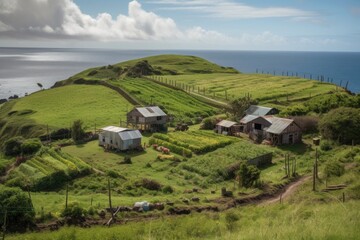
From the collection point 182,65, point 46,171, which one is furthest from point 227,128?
point 182,65

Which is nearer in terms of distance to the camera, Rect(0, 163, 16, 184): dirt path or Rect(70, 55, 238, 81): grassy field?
Rect(0, 163, 16, 184): dirt path

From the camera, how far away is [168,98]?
271ft

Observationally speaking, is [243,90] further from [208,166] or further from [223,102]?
[208,166]

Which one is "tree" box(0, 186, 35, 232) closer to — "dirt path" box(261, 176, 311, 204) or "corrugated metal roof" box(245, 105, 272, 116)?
"dirt path" box(261, 176, 311, 204)

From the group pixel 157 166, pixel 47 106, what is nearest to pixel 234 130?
pixel 157 166

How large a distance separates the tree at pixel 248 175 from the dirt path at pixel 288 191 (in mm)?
2652

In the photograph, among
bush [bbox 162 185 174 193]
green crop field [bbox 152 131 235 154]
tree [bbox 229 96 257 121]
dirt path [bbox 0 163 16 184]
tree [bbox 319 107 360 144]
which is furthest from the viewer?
tree [bbox 229 96 257 121]

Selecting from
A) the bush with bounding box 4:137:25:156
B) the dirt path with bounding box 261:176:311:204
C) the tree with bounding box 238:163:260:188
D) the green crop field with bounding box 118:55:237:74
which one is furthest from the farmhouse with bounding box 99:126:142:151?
the green crop field with bounding box 118:55:237:74

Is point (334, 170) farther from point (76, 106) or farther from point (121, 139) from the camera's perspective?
point (76, 106)

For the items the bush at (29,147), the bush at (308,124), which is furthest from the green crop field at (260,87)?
the bush at (29,147)

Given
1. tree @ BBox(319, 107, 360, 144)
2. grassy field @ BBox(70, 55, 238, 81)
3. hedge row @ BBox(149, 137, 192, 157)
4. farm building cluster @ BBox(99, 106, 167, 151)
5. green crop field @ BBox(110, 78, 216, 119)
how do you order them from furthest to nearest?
grassy field @ BBox(70, 55, 238, 81) < green crop field @ BBox(110, 78, 216, 119) < farm building cluster @ BBox(99, 106, 167, 151) < tree @ BBox(319, 107, 360, 144) < hedge row @ BBox(149, 137, 192, 157)

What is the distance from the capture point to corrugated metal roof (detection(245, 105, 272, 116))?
62.8 metres

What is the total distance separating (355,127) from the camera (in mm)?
47656

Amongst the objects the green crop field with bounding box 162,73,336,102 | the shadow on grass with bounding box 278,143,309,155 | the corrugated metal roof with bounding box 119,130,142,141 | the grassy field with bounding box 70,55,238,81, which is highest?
the grassy field with bounding box 70,55,238,81
